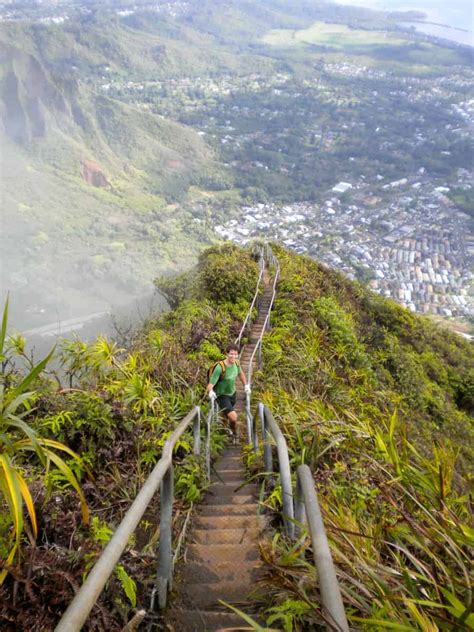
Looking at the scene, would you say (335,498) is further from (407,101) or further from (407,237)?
(407,101)

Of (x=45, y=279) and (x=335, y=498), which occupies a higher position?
(x=335, y=498)

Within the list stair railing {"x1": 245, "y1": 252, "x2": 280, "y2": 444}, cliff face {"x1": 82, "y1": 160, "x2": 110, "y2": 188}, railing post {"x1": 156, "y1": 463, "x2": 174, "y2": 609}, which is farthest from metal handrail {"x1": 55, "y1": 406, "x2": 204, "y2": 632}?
cliff face {"x1": 82, "y1": 160, "x2": 110, "y2": 188}

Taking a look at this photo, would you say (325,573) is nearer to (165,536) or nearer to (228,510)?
(165,536)

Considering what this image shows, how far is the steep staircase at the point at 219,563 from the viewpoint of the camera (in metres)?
2.23

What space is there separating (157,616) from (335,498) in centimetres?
125

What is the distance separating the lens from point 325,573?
134cm

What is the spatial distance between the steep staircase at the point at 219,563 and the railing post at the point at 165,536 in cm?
14

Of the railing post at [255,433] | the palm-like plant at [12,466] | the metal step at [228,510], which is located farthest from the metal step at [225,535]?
the railing post at [255,433]

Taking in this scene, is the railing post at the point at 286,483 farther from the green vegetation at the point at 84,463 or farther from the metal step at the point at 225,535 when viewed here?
the green vegetation at the point at 84,463

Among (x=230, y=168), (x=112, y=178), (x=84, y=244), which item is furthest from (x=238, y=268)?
(x=230, y=168)

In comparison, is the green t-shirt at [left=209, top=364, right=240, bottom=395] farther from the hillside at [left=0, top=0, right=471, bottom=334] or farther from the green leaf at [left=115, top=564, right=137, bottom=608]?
the hillside at [left=0, top=0, right=471, bottom=334]

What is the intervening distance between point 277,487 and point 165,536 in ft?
4.22

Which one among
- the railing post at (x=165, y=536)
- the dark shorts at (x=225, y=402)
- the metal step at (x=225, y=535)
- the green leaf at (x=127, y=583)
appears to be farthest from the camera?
the dark shorts at (x=225, y=402)

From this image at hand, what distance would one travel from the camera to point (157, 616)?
214 cm
